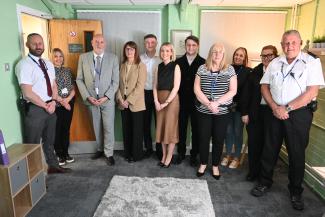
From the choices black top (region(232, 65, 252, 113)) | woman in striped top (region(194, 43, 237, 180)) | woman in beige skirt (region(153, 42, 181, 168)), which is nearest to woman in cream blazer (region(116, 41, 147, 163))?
woman in beige skirt (region(153, 42, 181, 168))

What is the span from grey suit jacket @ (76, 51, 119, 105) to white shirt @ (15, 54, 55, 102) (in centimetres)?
48

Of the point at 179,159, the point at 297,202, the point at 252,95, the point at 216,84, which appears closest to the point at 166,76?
the point at 216,84

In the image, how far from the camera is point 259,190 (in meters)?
2.72

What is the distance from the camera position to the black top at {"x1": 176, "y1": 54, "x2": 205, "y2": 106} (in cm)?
327

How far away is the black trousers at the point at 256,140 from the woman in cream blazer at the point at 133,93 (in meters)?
1.36

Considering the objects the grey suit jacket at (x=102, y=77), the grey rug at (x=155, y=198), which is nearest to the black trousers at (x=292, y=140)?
the grey rug at (x=155, y=198)

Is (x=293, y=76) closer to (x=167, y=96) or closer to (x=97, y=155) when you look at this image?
(x=167, y=96)

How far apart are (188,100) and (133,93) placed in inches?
27.8

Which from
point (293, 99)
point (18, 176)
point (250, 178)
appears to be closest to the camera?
point (18, 176)

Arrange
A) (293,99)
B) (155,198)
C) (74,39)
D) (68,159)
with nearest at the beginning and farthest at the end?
(293,99) < (155,198) < (68,159) < (74,39)

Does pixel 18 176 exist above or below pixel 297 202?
above

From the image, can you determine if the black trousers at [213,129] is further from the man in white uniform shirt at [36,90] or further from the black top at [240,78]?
the man in white uniform shirt at [36,90]

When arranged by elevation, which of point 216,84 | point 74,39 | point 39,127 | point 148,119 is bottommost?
point 148,119

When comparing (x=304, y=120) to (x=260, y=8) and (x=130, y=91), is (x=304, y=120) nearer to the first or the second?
(x=130, y=91)
